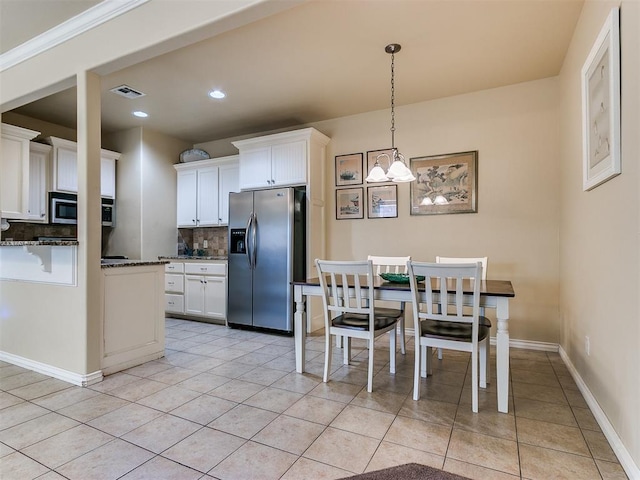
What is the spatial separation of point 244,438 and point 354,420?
0.64 m

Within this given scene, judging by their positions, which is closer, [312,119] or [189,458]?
[189,458]

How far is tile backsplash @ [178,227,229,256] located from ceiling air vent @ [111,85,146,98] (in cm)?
218

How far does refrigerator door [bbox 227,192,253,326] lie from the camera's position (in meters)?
4.31

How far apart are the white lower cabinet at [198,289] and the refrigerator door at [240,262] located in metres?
0.19

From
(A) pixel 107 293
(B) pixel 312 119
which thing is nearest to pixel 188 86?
(B) pixel 312 119

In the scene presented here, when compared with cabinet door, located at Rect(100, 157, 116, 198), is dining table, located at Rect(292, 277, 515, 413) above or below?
below

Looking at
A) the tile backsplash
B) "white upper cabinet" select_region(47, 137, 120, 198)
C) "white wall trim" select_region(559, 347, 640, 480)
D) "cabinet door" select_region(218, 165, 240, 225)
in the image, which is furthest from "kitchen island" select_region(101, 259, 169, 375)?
"white wall trim" select_region(559, 347, 640, 480)

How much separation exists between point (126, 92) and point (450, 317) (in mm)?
3894

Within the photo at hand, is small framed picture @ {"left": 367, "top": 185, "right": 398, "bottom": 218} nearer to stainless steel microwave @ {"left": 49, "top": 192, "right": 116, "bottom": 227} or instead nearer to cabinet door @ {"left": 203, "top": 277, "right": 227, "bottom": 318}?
cabinet door @ {"left": 203, "top": 277, "right": 227, "bottom": 318}

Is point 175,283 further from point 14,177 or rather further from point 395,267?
point 395,267

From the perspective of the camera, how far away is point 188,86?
12.0 feet

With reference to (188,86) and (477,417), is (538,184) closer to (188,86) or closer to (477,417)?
(477,417)

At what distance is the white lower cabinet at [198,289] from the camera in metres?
4.61

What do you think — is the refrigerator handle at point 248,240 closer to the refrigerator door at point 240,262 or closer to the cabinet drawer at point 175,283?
the refrigerator door at point 240,262
